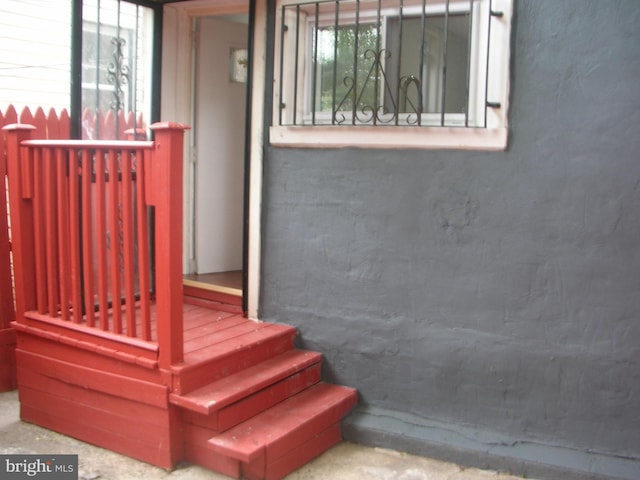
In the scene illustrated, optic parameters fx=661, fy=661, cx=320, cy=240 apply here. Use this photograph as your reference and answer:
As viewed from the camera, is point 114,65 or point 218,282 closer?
point 114,65

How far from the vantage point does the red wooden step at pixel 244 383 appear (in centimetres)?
340

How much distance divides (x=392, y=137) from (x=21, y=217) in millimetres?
2300

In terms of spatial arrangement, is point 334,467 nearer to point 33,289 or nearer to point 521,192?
point 521,192

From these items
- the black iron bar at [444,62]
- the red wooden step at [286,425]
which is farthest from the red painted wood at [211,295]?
the black iron bar at [444,62]

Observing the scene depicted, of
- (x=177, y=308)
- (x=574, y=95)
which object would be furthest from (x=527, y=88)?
(x=177, y=308)

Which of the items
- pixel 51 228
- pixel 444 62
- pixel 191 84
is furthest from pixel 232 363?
pixel 191 84

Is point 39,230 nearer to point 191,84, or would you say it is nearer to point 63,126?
point 63,126

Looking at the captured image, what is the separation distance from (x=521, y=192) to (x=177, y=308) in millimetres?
1944

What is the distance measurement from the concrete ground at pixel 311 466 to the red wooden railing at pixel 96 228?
628 millimetres

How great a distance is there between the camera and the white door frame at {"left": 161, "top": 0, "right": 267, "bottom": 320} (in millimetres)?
4312

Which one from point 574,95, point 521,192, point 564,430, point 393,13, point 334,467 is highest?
point 393,13

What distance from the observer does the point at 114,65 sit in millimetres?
4469

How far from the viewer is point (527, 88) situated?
355cm

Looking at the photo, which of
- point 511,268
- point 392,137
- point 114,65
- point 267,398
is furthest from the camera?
point 114,65
